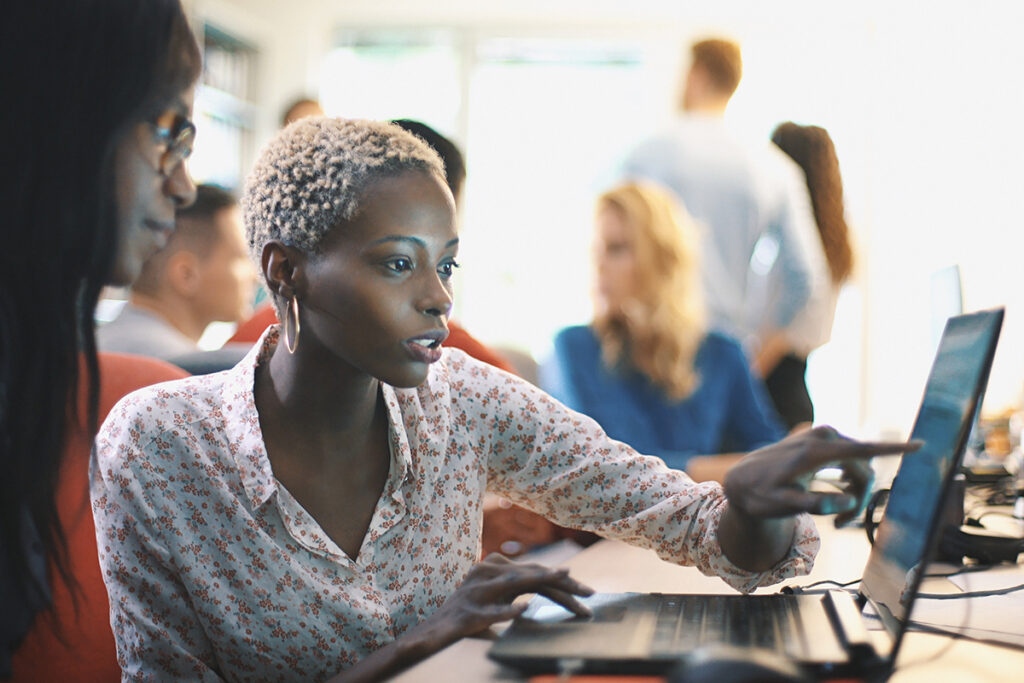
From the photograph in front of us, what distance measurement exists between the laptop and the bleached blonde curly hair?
0.45 metres

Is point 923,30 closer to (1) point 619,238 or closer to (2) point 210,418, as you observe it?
(1) point 619,238

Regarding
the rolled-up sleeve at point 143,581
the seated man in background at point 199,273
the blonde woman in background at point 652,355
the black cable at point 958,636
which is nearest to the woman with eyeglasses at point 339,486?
the rolled-up sleeve at point 143,581

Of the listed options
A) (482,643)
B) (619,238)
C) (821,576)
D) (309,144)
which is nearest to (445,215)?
(309,144)

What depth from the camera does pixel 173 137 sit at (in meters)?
0.87

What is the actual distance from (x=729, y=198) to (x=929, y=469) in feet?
6.59

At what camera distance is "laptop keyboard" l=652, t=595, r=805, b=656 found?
2.56ft

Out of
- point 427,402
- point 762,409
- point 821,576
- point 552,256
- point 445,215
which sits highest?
point 445,215

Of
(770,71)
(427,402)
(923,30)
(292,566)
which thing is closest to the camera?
(292,566)

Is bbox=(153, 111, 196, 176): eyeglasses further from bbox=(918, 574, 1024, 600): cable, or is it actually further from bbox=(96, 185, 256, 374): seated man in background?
bbox=(96, 185, 256, 374): seated man in background

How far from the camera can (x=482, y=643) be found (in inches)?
34.4

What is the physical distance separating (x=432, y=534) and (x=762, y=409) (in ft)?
4.62

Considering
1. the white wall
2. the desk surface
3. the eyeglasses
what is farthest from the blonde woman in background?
the white wall

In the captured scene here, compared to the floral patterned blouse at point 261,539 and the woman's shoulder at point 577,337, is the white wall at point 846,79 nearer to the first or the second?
the woman's shoulder at point 577,337

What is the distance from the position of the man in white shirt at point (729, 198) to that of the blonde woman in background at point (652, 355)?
0.45 metres
